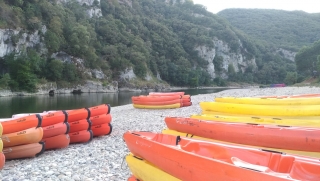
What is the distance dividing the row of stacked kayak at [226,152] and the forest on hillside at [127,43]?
46.4 metres

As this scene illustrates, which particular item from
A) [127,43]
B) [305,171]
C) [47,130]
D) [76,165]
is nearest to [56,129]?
[47,130]

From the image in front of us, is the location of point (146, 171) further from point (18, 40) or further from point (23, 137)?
point (18, 40)

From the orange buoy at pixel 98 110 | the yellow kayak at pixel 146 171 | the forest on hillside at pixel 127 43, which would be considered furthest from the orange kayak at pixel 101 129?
the forest on hillside at pixel 127 43

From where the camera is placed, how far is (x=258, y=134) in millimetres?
5188

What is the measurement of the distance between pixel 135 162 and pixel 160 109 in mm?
12733

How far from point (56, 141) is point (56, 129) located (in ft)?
1.06

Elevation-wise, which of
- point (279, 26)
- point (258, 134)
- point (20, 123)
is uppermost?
point (279, 26)

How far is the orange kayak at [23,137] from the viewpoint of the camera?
649cm

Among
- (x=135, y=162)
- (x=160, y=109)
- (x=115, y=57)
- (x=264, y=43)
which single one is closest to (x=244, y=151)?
(x=135, y=162)

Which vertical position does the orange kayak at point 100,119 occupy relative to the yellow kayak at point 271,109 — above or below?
below

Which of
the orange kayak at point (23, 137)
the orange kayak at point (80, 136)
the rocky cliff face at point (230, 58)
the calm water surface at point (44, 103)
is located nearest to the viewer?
the orange kayak at point (23, 137)

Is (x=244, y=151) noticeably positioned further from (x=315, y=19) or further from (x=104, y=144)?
(x=315, y=19)

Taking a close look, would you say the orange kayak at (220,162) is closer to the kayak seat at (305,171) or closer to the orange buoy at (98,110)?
the kayak seat at (305,171)

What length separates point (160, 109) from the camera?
56.0ft
